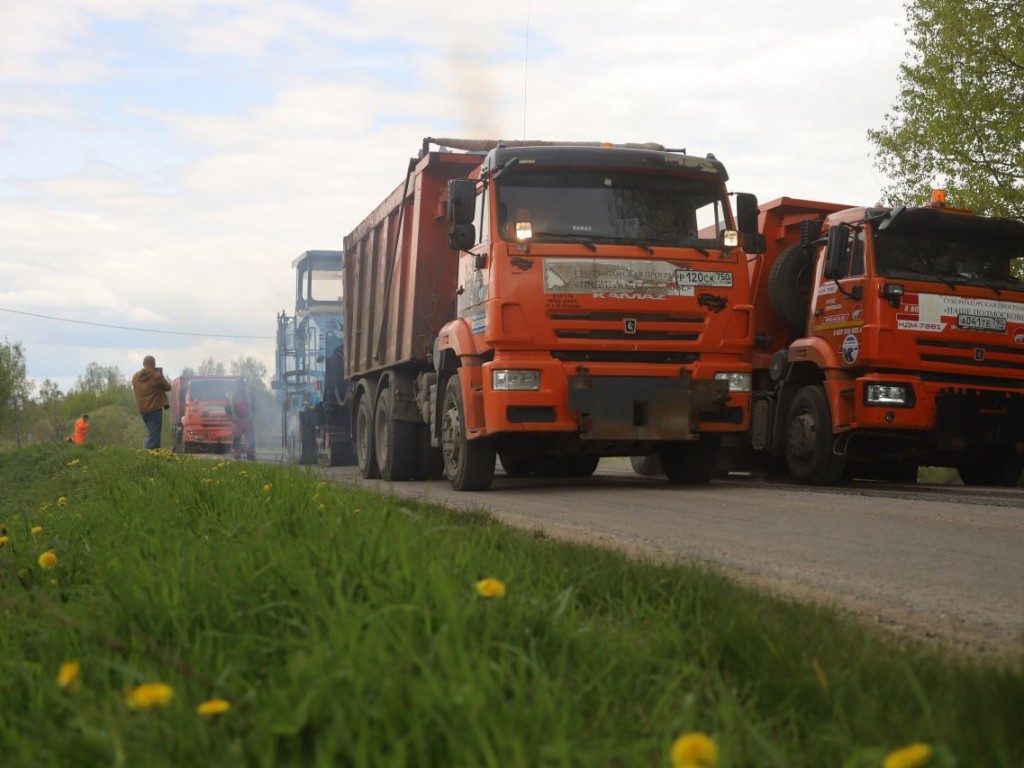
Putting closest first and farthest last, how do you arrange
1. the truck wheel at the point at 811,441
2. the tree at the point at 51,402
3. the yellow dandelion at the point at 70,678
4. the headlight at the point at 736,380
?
the yellow dandelion at the point at 70,678 → the headlight at the point at 736,380 → the truck wheel at the point at 811,441 → the tree at the point at 51,402

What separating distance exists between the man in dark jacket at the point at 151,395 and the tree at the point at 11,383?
45904 millimetres

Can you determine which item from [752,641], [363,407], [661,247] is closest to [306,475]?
[661,247]

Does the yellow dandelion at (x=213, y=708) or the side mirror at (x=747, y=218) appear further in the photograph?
the side mirror at (x=747, y=218)

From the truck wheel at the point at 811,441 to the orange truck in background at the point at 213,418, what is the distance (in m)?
24.9

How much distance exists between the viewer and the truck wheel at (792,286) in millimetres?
13328

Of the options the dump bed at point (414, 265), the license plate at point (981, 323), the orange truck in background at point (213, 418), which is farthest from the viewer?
the orange truck in background at point (213, 418)

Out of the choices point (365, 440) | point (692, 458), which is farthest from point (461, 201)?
point (365, 440)

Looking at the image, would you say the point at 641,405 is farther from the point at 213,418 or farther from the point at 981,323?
the point at 213,418

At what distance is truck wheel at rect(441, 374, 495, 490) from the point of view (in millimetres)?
11094

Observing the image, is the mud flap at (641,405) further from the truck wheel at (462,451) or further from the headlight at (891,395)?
the headlight at (891,395)

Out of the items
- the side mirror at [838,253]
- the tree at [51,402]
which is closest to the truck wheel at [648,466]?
the side mirror at [838,253]

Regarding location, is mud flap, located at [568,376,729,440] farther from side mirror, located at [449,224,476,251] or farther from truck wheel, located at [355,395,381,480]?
truck wheel, located at [355,395,381,480]

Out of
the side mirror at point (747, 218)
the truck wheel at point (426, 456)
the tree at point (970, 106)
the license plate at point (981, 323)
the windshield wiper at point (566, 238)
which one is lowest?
the truck wheel at point (426, 456)

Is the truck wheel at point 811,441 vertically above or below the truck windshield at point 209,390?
below
